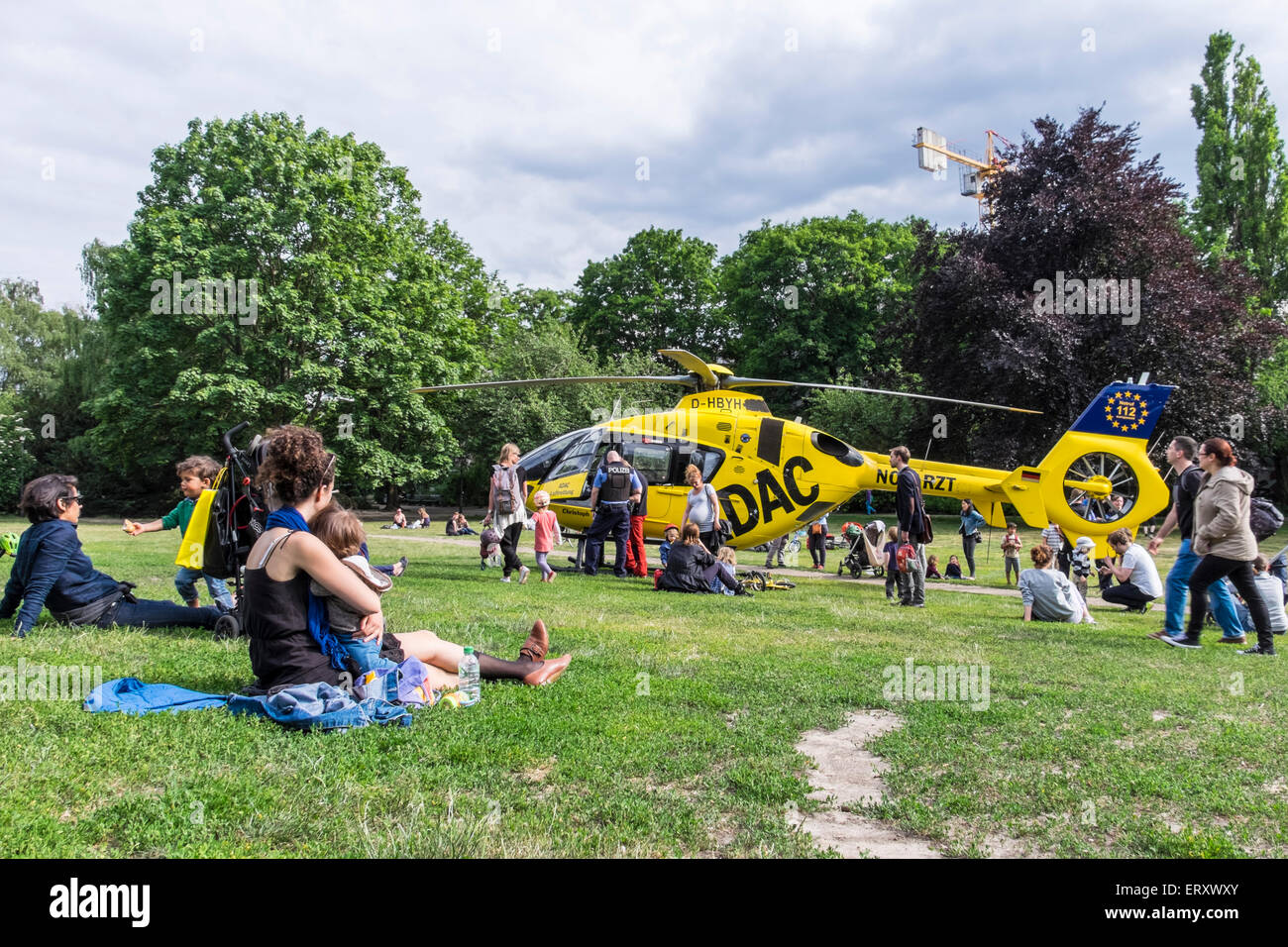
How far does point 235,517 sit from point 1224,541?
9.97 metres

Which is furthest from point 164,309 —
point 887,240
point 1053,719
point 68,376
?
point 887,240

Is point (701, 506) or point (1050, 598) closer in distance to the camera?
point (1050, 598)

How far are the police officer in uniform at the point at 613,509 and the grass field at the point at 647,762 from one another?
23.8 ft

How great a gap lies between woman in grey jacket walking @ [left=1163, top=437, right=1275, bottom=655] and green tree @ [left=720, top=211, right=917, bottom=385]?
39.2 meters

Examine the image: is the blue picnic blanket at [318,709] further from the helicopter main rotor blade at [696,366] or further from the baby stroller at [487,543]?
the helicopter main rotor blade at [696,366]

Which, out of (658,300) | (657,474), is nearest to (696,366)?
(657,474)

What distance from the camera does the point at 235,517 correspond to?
7.10 meters

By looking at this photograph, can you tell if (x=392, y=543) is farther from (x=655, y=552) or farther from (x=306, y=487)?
(x=306, y=487)

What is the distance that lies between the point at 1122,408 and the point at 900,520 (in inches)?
247

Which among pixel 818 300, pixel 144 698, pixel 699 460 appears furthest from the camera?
pixel 818 300

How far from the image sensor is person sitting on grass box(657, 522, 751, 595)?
12023mm

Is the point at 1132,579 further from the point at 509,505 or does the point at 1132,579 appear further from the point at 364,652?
the point at 364,652

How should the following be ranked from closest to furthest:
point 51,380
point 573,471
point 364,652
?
point 364,652, point 573,471, point 51,380

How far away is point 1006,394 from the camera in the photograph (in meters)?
31.0
